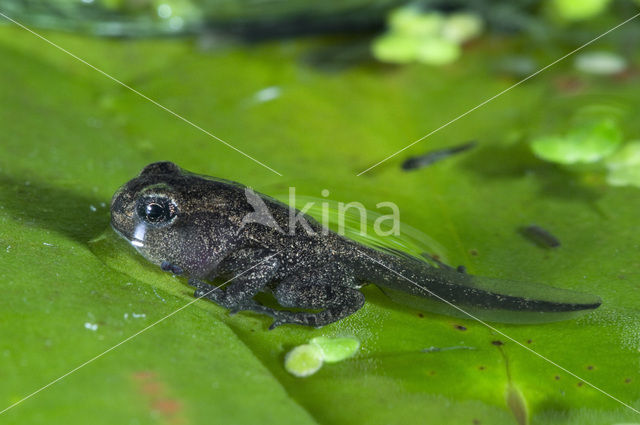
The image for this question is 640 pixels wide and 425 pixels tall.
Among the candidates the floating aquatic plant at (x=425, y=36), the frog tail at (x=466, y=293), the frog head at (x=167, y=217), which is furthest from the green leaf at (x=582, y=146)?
the frog head at (x=167, y=217)

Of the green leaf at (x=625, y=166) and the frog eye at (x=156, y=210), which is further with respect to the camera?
the green leaf at (x=625, y=166)

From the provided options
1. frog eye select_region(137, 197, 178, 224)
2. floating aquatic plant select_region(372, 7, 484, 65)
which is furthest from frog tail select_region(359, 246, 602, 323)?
floating aquatic plant select_region(372, 7, 484, 65)

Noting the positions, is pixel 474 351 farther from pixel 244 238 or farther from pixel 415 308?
pixel 244 238

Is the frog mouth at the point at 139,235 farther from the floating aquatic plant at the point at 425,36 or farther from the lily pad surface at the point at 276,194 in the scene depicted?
the floating aquatic plant at the point at 425,36

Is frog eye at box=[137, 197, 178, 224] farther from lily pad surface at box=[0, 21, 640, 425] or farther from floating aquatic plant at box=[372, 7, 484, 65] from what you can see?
floating aquatic plant at box=[372, 7, 484, 65]

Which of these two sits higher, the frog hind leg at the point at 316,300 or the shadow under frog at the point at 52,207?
the shadow under frog at the point at 52,207

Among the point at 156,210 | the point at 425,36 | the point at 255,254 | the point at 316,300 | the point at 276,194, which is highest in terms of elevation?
the point at 425,36

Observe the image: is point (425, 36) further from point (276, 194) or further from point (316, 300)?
point (316, 300)

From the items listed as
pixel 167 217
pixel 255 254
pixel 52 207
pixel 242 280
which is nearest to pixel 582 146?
pixel 255 254
